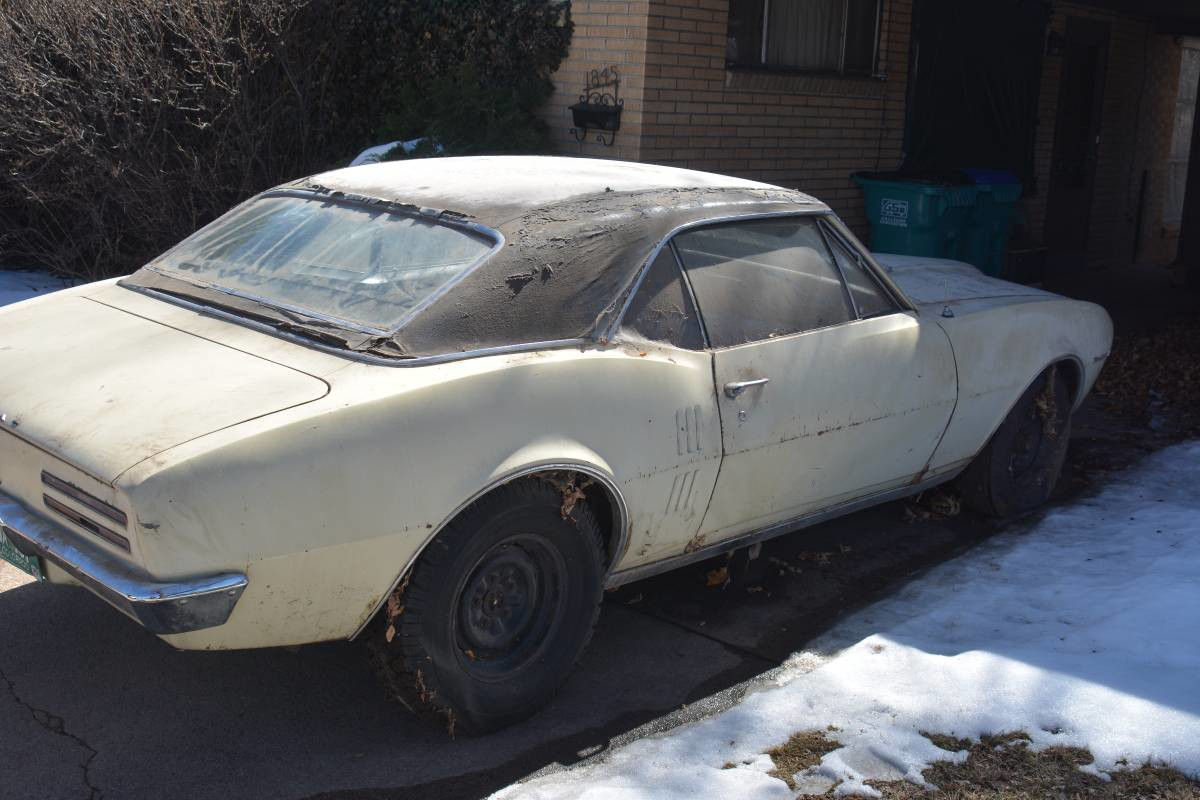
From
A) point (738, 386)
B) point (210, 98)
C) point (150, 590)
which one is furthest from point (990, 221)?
point (150, 590)

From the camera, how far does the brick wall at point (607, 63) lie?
8.28 metres

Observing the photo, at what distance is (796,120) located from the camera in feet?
31.4

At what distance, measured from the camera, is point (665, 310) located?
3920 mm

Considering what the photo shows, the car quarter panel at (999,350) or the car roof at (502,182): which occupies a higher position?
the car roof at (502,182)

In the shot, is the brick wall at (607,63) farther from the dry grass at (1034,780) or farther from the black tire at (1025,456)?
the dry grass at (1034,780)

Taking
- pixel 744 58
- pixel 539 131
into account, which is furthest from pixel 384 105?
pixel 744 58

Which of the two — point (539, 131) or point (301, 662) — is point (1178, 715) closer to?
point (301, 662)

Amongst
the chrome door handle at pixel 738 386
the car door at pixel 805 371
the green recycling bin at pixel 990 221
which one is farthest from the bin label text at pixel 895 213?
the chrome door handle at pixel 738 386

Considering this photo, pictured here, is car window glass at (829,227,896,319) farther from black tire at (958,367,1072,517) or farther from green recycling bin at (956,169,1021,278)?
green recycling bin at (956,169,1021,278)

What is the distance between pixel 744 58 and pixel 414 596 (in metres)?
6.79

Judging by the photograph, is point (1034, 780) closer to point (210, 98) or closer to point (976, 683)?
point (976, 683)

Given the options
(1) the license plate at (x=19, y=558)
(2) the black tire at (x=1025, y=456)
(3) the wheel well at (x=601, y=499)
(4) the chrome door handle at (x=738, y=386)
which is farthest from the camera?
(2) the black tire at (x=1025, y=456)

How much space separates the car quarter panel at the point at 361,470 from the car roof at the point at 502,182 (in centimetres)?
64

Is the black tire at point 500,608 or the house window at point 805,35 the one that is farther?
the house window at point 805,35
